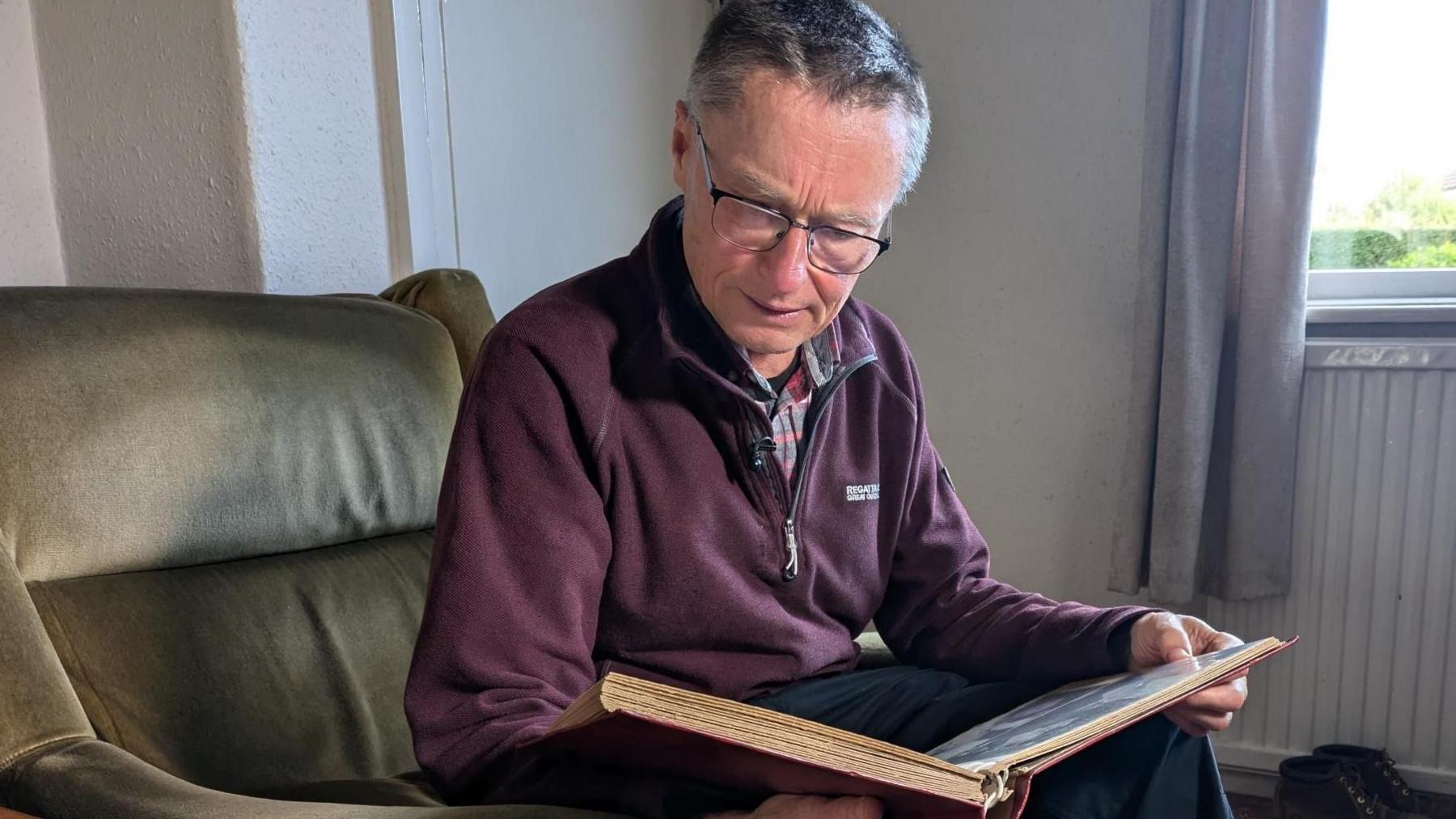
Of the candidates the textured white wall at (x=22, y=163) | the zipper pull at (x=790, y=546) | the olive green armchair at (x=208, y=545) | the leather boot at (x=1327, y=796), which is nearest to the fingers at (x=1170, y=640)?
the zipper pull at (x=790, y=546)

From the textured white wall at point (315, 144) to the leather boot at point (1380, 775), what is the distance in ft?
6.02

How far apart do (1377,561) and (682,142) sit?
5.24ft

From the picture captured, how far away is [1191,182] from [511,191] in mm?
1186

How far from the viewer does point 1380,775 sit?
179cm

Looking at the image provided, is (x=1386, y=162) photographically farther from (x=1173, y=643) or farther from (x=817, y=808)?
(x=817, y=808)

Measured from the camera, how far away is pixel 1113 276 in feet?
6.49

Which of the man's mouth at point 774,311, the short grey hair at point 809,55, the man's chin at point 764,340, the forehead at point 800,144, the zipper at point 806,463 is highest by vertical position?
the short grey hair at point 809,55

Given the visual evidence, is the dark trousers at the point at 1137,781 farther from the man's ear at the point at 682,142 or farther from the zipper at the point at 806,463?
the man's ear at the point at 682,142

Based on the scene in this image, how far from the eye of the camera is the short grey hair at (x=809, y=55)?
0.82 meters

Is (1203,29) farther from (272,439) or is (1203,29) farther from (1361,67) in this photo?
(272,439)

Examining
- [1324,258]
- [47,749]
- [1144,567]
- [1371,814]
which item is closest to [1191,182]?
[1324,258]

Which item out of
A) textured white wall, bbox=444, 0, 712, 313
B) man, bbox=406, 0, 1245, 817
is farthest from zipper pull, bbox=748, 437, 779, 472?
textured white wall, bbox=444, 0, 712, 313

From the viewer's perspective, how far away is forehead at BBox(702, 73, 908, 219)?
0.81 metres

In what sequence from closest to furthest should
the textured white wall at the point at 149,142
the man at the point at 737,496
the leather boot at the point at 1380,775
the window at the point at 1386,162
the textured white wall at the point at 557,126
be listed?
the man at the point at 737,496 → the textured white wall at the point at 149,142 → the textured white wall at the point at 557,126 → the leather boot at the point at 1380,775 → the window at the point at 1386,162
